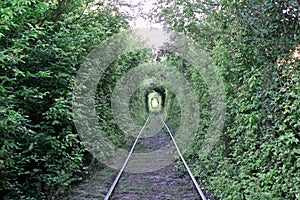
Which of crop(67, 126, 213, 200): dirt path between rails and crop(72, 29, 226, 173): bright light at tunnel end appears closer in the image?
crop(67, 126, 213, 200): dirt path between rails

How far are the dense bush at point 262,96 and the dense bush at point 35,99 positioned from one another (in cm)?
315

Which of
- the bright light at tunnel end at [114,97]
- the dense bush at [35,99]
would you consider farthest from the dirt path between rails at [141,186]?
the bright light at tunnel end at [114,97]

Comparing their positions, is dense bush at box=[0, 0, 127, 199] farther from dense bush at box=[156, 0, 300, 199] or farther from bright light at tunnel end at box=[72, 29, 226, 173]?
dense bush at box=[156, 0, 300, 199]

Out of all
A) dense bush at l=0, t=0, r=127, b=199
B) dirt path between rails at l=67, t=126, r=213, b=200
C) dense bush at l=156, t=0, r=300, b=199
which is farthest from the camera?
dirt path between rails at l=67, t=126, r=213, b=200

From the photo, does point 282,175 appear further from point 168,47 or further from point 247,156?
point 168,47

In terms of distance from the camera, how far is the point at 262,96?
4855 millimetres

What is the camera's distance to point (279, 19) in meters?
4.50

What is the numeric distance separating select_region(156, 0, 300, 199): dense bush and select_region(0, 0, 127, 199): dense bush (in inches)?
124

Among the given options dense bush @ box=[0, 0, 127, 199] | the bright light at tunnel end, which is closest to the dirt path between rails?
dense bush @ box=[0, 0, 127, 199]

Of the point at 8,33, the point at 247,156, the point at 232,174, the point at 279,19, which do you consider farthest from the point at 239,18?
the point at 8,33

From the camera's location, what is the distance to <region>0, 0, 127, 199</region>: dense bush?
17.2 ft

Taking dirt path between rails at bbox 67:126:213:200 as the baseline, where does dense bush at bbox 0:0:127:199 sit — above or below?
above

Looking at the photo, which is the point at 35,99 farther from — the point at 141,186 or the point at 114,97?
the point at 114,97

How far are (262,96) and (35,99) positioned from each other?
4191mm
